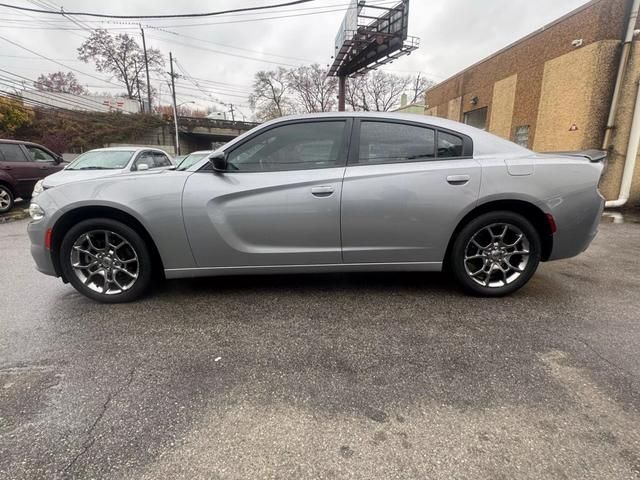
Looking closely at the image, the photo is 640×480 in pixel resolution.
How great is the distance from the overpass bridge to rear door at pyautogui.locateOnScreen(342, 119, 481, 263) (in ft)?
123

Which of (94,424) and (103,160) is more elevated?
(103,160)

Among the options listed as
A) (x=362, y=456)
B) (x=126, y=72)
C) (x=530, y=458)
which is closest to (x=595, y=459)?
(x=530, y=458)

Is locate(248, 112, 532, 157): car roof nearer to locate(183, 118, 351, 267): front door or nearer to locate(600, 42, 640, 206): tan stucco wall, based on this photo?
locate(183, 118, 351, 267): front door

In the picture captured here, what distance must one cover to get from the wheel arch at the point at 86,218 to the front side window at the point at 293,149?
939 millimetres

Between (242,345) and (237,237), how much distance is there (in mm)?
902

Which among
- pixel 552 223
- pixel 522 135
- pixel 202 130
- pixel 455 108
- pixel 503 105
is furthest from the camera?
pixel 202 130

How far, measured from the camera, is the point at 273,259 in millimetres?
2936

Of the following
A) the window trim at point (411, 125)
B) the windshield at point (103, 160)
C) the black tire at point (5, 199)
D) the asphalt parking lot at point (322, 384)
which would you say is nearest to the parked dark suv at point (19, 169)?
the black tire at point (5, 199)

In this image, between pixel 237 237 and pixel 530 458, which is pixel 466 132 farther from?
pixel 530 458

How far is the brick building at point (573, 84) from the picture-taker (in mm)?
7152

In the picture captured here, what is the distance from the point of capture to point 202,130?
39719 mm

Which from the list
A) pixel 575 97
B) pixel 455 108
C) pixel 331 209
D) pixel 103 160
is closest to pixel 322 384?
pixel 331 209

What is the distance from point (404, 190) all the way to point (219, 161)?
1.53 metres

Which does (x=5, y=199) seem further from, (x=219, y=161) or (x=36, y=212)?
(x=219, y=161)
